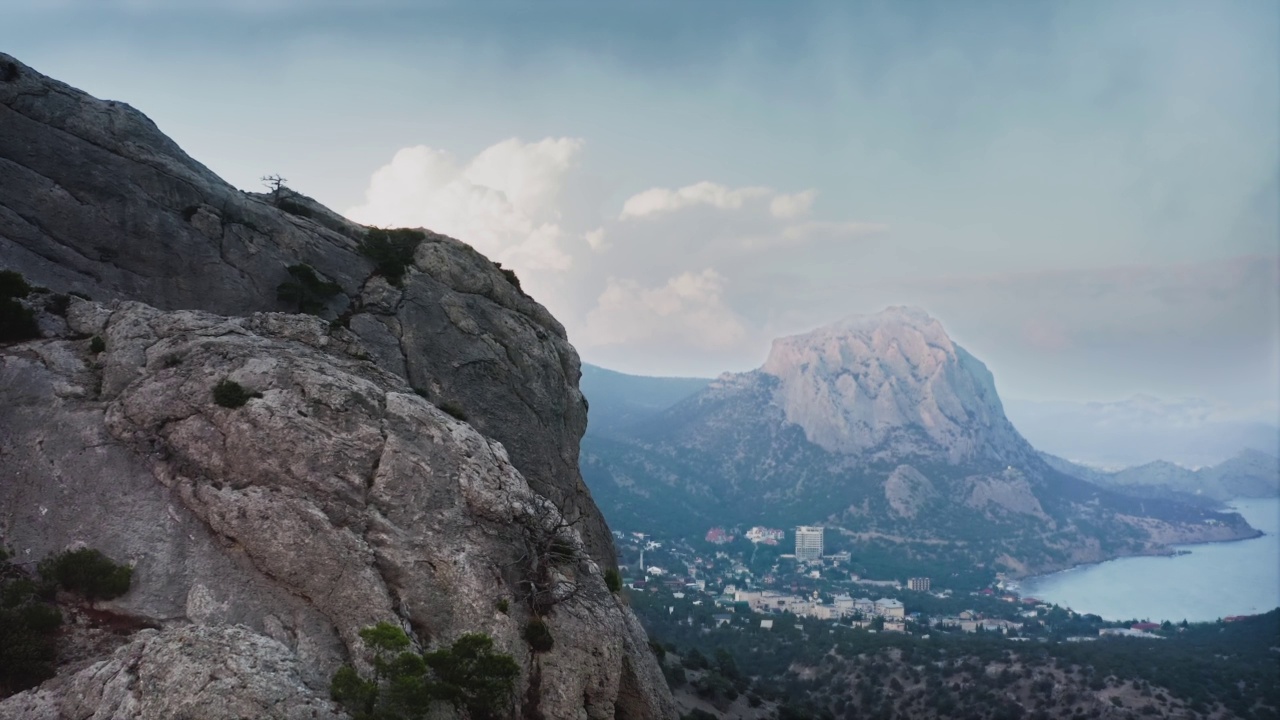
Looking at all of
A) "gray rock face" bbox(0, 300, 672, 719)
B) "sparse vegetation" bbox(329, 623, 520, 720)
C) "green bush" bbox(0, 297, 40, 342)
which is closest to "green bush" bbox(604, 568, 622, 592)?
"gray rock face" bbox(0, 300, 672, 719)

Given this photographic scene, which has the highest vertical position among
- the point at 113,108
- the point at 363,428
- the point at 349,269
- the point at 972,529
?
the point at 113,108

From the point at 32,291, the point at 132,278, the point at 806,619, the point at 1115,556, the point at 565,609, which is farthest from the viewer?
the point at 1115,556

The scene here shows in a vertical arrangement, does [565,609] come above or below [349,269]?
below

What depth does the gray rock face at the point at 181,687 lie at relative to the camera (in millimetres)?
12469

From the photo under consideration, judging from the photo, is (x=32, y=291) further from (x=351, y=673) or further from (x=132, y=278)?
(x=351, y=673)

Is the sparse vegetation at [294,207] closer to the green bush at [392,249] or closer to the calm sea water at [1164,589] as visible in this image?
the green bush at [392,249]

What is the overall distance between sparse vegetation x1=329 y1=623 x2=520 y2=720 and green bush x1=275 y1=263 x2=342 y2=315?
1711 centimetres

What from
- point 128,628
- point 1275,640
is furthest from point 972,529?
point 128,628

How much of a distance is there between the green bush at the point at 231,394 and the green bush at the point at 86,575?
453cm

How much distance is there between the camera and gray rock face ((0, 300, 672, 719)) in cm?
1575

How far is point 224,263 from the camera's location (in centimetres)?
2870

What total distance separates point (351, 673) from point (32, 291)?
16.8 meters

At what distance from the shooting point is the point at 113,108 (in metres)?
31.3

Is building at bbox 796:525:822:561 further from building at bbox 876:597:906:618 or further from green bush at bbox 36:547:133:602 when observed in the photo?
green bush at bbox 36:547:133:602
